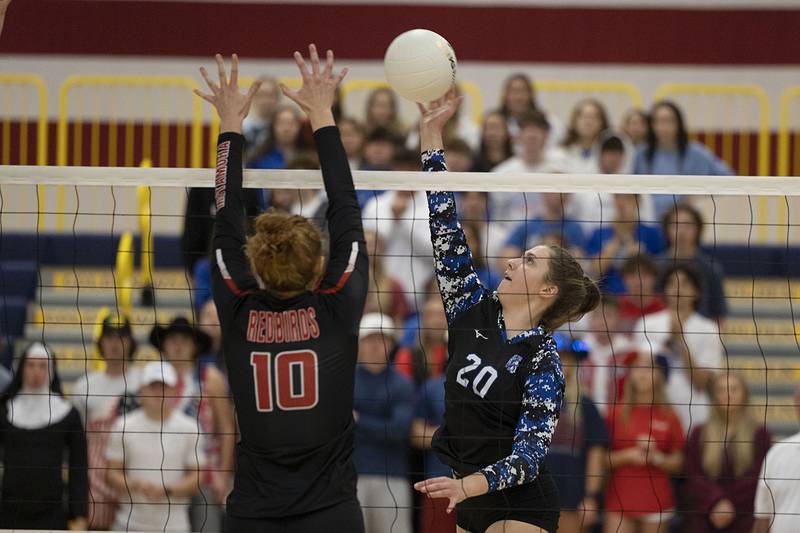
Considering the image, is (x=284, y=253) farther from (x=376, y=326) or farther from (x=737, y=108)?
(x=737, y=108)

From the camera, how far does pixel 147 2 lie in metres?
14.3

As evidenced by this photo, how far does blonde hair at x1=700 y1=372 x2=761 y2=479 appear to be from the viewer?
25.6 ft

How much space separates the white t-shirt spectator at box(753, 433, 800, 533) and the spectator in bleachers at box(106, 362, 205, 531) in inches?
126

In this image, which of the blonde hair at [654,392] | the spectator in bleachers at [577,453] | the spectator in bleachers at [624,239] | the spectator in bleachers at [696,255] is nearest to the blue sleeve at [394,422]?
the spectator in bleachers at [577,453]

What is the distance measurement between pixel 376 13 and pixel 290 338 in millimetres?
10365

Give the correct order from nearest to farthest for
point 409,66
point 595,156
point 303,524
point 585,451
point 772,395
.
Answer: point 303,524
point 409,66
point 585,451
point 772,395
point 595,156

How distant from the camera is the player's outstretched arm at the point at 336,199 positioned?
4.51 m

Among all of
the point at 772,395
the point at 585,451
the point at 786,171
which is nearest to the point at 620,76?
the point at 786,171

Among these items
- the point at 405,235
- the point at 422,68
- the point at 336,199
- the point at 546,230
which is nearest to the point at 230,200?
the point at 336,199

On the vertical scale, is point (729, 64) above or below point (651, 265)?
above

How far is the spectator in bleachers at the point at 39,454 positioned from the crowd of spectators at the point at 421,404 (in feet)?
0.04

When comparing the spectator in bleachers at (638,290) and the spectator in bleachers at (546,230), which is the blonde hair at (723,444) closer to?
the spectator in bleachers at (638,290)

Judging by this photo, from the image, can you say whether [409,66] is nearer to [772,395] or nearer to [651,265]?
[651,265]

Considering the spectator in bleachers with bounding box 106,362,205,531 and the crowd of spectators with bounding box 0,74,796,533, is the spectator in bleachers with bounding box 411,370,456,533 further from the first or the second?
the spectator in bleachers with bounding box 106,362,205,531
